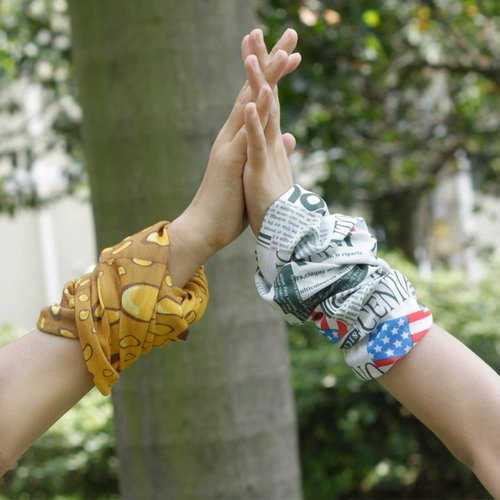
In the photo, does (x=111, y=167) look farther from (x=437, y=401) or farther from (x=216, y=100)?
(x=437, y=401)

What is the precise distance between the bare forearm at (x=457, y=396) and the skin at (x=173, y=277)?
36 centimetres

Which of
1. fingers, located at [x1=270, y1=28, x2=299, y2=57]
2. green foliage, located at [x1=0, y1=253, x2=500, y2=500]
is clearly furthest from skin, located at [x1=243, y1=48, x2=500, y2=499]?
green foliage, located at [x1=0, y1=253, x2=500, y2=500]

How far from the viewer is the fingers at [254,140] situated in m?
1.16

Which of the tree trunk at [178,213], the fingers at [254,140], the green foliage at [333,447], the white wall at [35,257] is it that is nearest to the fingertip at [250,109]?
the fingers at [254,140]

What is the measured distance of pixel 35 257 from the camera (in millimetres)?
10539

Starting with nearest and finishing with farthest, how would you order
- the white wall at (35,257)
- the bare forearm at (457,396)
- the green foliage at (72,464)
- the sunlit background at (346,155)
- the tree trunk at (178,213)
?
the bare forearm at (457,396) < the tree trunk at (178,213) < the sunlit background at (346,155) < the green foliage at (72,464) < the white wall at (35,257)

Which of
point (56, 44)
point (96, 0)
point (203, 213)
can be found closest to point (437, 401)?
point (203, 213)

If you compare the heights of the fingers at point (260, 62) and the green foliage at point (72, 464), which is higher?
the fingers at point (260, 62)

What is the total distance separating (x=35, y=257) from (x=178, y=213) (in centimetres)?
877

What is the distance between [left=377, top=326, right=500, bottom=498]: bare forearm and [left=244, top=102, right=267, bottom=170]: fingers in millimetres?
387

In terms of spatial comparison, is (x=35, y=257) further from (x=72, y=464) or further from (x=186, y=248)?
(x=186, y=248)

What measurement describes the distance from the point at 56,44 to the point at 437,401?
3.93 m

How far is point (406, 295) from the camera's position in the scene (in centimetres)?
107

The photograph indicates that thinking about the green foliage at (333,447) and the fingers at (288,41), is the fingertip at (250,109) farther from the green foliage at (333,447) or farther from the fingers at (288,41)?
the green foliage at (333,447)
